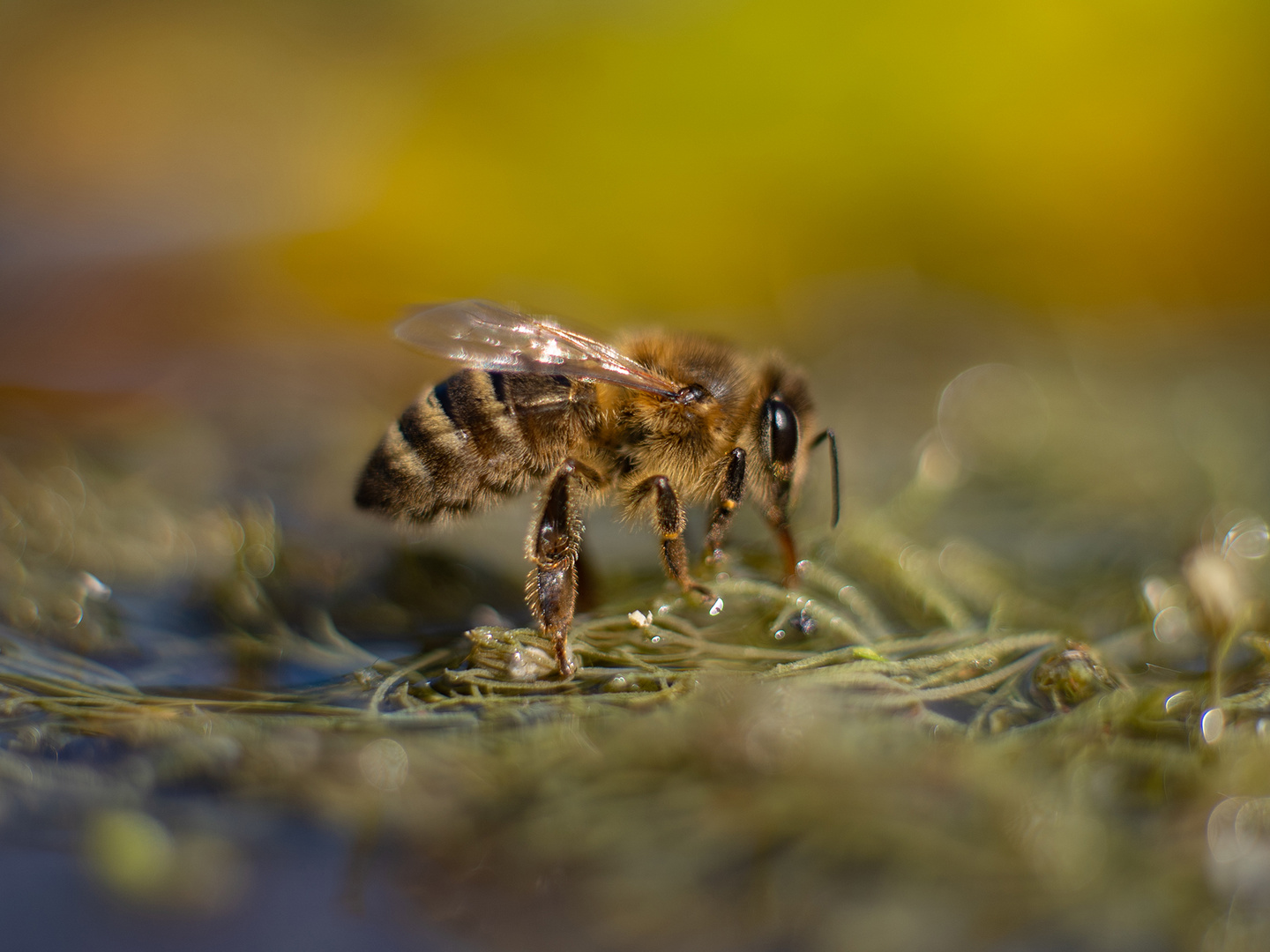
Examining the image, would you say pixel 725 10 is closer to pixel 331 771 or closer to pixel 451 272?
pixel 451 272

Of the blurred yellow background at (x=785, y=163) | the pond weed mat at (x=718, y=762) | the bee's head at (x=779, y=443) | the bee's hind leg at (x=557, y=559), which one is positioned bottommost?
the pond weed mat at (x=718, y=762)

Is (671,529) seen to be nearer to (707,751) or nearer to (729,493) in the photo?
(729,493)

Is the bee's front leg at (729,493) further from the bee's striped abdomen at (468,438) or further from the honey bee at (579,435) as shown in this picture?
the bee's striped abdomen at (468,438)

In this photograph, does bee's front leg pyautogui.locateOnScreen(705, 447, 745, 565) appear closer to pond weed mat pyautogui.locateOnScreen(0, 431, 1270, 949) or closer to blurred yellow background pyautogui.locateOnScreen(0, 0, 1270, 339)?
pond weed mat pyautogui.locateOnScreen(0, 431, 1270, 949)

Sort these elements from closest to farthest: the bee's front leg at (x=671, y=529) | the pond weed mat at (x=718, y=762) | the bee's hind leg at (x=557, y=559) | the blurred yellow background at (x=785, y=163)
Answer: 1. the pond weed mat at (x=718, y=762)
2. the bee's hind leg at (x=557, y=559)
3. the bee's front leg at (x=671, y=529)
4. the blurred yellow background at (x=785, y=163)

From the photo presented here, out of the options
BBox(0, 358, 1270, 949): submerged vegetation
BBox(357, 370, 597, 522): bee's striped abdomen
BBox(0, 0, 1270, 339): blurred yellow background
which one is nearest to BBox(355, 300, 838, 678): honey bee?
BBox(357, 370, 597, 522): bee's striped abdomen

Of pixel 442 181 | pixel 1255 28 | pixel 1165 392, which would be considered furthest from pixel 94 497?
pixel 1255 28

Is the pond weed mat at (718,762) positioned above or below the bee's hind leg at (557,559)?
below

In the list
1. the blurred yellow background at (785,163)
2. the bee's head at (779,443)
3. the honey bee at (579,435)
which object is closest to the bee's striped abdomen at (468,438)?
the honey bee at (579,435)
